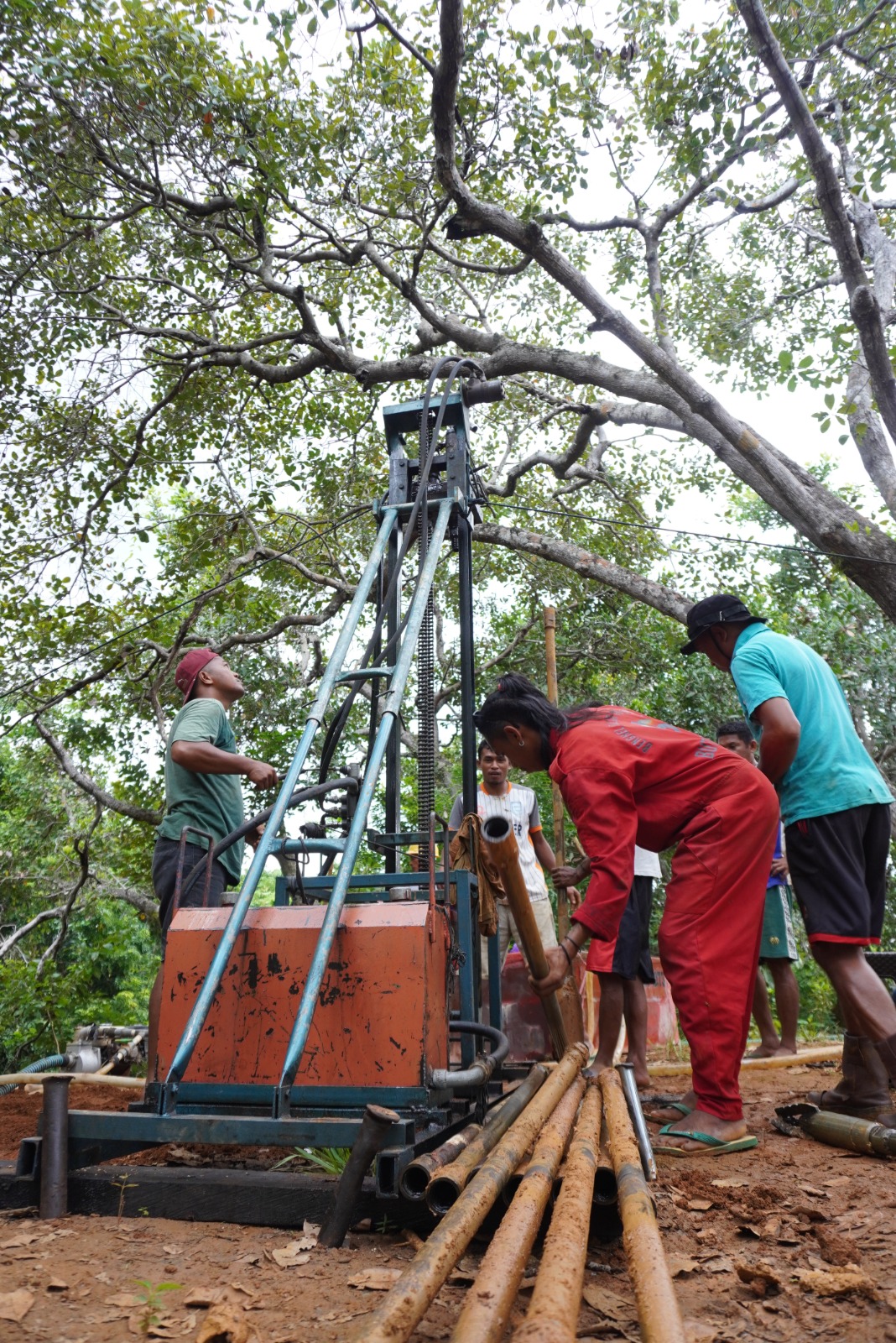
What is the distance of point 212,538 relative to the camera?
347 inches

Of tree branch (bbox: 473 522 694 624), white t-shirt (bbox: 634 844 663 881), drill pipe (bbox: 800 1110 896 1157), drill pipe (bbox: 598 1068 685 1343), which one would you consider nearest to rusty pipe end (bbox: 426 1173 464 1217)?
drill pipe (bbox: 598 1068 685 1343)

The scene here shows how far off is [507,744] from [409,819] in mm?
8488

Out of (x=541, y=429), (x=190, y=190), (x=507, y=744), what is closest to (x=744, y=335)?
(x=541, y=429)

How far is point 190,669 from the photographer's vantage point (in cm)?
404

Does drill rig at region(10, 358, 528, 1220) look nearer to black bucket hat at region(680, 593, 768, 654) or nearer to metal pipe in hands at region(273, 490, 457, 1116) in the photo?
metal pipe in hands at region(273, 490, 457, 1116)

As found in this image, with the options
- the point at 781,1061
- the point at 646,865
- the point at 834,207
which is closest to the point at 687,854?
the point at 646,865

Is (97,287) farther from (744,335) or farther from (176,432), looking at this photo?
(744,335)

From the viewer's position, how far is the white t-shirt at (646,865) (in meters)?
4.60

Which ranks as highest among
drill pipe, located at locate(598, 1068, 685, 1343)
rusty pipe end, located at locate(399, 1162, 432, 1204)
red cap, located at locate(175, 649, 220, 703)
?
red cap, located at locate(175, 649, 220, 703)

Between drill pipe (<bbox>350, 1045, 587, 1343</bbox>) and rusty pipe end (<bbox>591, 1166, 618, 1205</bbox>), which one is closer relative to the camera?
drill pipe (<bbox>350, 1045, 587, 1343</bbox>)

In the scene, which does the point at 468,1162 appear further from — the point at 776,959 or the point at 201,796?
the point at 776,959

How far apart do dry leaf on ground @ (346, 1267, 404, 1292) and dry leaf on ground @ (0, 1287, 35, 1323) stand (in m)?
0.54

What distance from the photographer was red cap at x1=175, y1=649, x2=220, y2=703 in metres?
4.02

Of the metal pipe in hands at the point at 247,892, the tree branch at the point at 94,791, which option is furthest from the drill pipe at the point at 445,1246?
the tree branch at the point at 94,791
